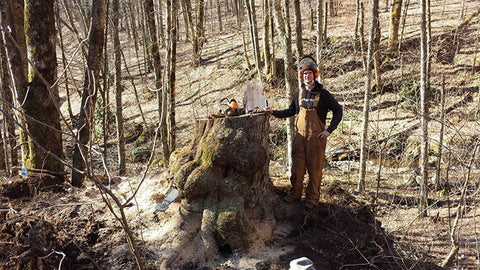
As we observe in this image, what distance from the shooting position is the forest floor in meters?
3.85

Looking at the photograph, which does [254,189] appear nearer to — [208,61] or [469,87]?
[469,87]

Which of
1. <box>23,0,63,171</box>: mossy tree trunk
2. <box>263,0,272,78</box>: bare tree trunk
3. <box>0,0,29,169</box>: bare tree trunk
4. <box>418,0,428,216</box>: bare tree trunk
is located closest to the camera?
<box>23,0,63,171</box>: mossy tree trunk

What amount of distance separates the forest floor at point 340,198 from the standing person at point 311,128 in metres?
0.44

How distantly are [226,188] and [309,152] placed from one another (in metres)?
1.26

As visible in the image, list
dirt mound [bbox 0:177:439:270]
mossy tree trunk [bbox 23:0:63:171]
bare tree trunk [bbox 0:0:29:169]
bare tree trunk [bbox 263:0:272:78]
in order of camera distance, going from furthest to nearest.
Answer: bare tree trunk [bbox 263:0:272:78] < bare tree trunk [bbox 0:0:29:169] < mossy tree trunk [bbox 23:0:63:171] < dirt mound [bbox 0:177:439:270]

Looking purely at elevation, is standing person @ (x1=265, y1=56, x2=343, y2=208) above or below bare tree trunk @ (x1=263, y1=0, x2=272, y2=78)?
below

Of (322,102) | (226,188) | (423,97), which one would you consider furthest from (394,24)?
(226,188)

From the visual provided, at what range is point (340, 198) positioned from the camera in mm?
4941

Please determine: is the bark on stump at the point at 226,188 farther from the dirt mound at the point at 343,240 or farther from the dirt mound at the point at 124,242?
the dirt mound at the point at 343,240

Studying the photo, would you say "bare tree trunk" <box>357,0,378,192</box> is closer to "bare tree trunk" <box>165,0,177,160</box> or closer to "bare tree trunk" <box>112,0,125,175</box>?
"bare tree trunk" <box>165,0,177,160</box>

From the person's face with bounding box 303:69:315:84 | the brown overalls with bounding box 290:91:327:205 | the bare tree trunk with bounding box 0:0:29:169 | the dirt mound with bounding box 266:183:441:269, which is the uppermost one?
the bare tree trunk with bounding box 0:0:29:169

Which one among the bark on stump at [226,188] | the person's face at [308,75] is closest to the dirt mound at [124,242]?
the bark on stump at [226,188]

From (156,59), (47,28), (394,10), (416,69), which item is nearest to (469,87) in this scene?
(416,69)

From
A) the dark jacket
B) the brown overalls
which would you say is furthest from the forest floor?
the dark jacket
